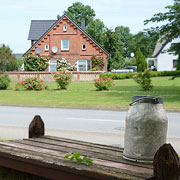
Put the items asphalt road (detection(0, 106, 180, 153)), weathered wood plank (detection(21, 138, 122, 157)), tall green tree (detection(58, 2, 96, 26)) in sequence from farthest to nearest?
1. tall green tree (detection(58, 2, 96, 26))
2. asphalt road (detection(0, 106, 180, 153))
3. weathered wood plank (detection(21, 138, 122, 157))

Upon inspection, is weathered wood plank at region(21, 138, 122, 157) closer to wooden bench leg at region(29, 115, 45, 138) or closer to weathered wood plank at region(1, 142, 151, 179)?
wooden bench leg at region(29, 115, 45, 138)

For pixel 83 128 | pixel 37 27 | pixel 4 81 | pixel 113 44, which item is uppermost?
pixel 37 27

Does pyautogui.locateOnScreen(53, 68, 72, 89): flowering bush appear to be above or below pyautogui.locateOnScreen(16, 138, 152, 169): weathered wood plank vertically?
above

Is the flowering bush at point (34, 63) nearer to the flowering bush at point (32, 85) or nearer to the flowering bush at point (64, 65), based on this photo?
the flowering bush at point (64, 65)

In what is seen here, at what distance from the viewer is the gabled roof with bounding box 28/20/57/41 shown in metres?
60.4

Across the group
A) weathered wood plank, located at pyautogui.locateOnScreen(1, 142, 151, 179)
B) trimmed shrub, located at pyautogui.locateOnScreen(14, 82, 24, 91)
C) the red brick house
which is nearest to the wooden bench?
weathered wood plank, located at pyautogui.locateOnScreen(1, 142, 151, 179)

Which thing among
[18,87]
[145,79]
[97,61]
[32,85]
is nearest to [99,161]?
[145,79]

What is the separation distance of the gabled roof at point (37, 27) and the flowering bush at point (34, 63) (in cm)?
1285

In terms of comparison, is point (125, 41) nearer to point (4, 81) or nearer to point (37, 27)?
point (37, 27)

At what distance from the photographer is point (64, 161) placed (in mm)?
3908

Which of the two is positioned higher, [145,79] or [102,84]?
[145,79]

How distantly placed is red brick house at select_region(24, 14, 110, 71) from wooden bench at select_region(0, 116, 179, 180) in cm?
4474

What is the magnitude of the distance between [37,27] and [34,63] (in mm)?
14698

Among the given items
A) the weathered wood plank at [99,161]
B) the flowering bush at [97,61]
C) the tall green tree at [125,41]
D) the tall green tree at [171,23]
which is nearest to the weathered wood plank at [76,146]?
the weathered wood plank at [99,161]
